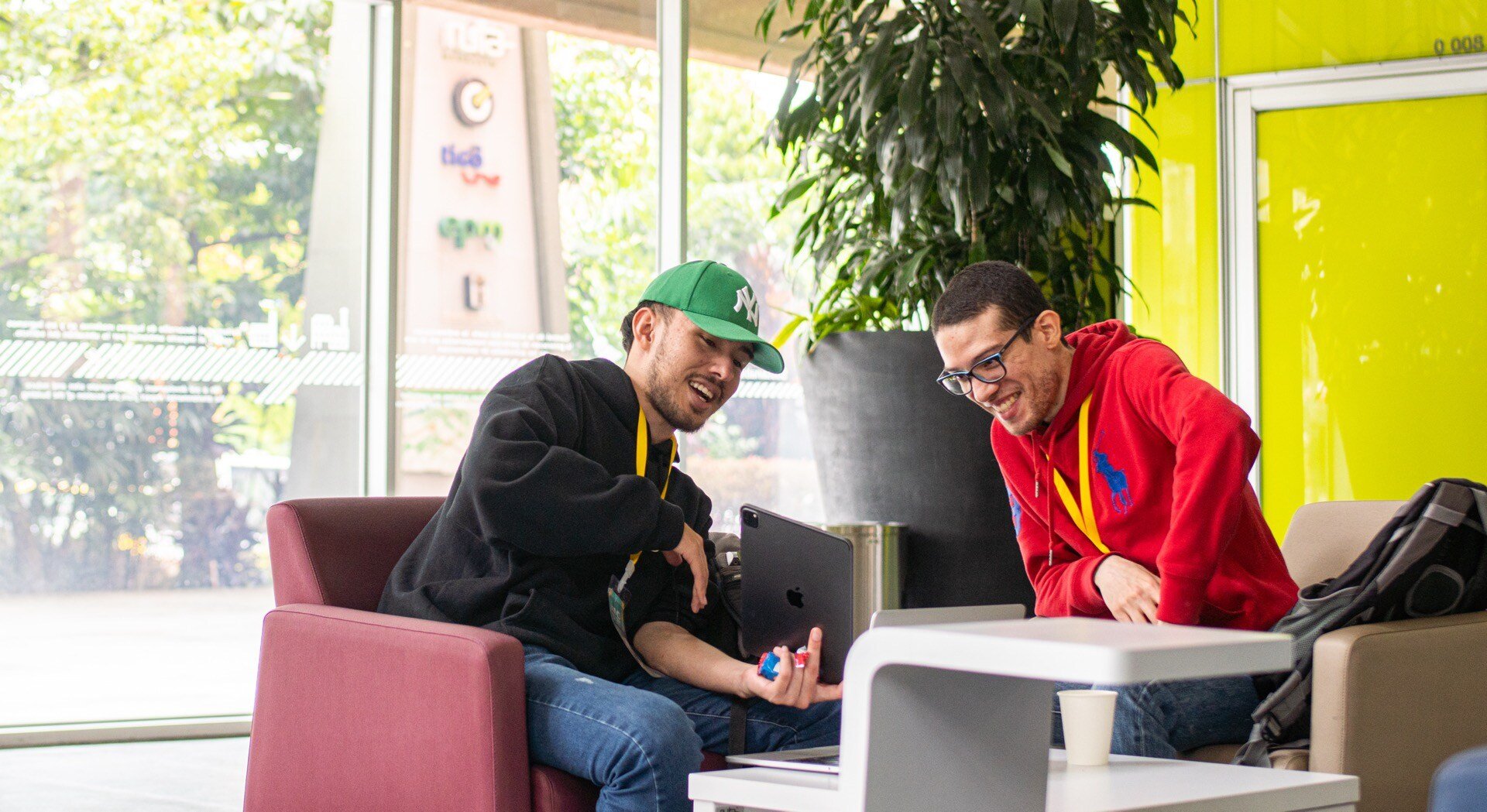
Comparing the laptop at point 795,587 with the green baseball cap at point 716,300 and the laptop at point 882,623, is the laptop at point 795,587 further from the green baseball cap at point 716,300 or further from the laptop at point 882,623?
the green baseball cap at point 716,300

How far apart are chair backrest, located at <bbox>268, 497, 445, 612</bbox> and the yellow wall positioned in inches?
141

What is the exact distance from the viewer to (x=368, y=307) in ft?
14.8

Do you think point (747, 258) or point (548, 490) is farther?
point (747, 258)

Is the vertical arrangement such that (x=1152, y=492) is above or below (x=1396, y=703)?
above

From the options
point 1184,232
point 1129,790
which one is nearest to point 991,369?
point 1129,790

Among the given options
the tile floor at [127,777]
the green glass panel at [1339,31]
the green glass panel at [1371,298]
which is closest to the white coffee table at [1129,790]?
the tile floor at [127,777]

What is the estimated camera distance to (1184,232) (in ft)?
18.8

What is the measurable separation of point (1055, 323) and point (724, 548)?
2.40ft

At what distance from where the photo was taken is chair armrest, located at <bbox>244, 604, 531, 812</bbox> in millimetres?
1892

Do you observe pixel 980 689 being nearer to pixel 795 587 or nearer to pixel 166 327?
pixel 795 587

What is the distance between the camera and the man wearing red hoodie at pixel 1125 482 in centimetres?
217

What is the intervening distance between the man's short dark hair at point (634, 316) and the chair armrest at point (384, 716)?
25.9 inches

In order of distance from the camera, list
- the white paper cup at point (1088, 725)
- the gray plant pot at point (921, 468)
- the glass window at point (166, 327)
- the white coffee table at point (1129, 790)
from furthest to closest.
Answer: the glass window at point (166, 327)
the gray plant pot at point (921, 468)
the white paper cup at point (1088, 725)
the white coffee table at point (1129, 790)

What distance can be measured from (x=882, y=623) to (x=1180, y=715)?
856mm
